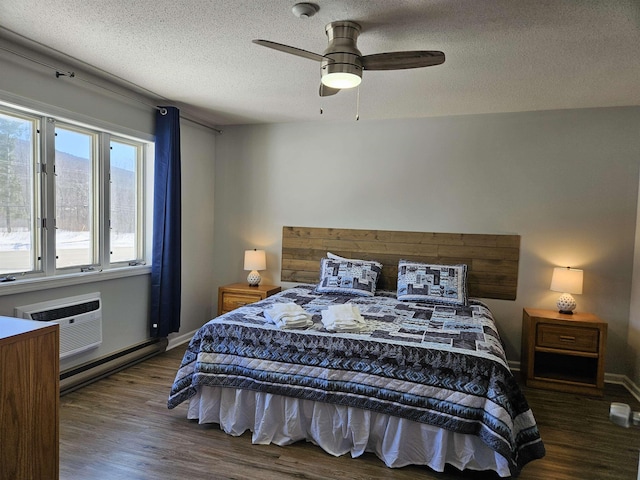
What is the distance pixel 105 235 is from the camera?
3.42m

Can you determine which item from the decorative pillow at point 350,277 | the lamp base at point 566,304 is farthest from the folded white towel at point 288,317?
the lamp base at point 566,304

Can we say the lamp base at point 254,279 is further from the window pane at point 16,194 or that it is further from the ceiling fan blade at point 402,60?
the ceiling fan blade at point 402,60

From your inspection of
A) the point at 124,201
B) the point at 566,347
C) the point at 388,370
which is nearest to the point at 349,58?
the point at 388,370

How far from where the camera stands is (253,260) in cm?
428

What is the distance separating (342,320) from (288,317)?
0.34 meters

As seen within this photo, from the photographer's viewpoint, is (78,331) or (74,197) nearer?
(78,331)

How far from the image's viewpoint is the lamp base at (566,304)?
135 inches

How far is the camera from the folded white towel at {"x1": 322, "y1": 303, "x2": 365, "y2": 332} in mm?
2477

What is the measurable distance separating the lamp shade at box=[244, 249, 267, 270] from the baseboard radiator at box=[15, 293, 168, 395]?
1.44m

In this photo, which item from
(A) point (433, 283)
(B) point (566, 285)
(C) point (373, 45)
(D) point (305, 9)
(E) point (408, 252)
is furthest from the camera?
(E) point (408, 252)

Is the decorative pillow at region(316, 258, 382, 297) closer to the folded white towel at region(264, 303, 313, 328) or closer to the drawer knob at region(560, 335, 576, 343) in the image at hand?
the folded white towel at region(264, 303, 313, 328)

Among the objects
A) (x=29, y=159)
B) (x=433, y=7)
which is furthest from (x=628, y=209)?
(x=29, y=159)

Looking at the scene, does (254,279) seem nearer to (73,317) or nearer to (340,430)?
(73,317)

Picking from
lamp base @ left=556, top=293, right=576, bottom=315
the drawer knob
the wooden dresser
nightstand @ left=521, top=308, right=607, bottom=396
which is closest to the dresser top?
the wooden dresser
